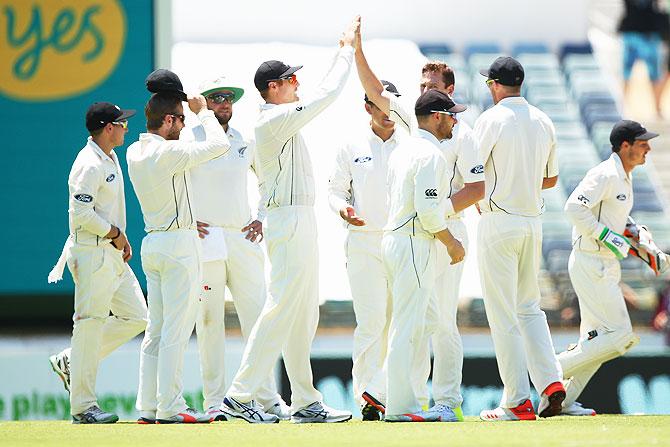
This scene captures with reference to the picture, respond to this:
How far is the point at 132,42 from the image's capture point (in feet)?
38.2

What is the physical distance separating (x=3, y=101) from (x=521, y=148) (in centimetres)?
516

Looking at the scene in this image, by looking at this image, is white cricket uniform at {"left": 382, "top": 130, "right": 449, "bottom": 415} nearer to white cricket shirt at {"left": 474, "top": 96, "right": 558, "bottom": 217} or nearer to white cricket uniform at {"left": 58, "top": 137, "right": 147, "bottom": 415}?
white cricket shirt at {"left": 474, "top": 96, "right": 558, "bottom": 217}

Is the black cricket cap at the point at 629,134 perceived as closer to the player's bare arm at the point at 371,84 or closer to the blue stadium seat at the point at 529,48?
the player's bare arm at the point at 371,84

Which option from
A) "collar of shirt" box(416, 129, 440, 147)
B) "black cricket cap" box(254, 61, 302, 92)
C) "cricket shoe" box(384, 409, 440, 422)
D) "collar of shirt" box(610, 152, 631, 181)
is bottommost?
"cricket shoe" box(384, 409, 440, 422)

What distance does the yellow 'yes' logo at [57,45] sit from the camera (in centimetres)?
1164

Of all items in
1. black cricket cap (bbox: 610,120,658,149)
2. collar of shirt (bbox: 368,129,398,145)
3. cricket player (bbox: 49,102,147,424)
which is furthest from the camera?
black cricket cap (bbox: 610,120,658,149)

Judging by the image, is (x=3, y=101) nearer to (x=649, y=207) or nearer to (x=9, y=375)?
(x=9, y=375)

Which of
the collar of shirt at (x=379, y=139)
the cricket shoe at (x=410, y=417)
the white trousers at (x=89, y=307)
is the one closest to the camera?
the cricket shoe at (x=410, y=417)

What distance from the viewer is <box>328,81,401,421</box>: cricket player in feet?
27.2

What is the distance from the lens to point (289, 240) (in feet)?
25.1

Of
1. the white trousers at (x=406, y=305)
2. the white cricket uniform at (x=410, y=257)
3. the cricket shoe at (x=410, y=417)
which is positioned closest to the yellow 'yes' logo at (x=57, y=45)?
the white cricket uniform at (x=410, y=257)

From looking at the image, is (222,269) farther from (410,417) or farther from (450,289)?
(410,417)

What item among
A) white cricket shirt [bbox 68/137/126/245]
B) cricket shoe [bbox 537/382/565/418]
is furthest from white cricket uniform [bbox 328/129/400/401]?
white cricket shirt [bbox 68/137/126/245]

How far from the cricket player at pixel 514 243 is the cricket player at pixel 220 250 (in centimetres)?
145
